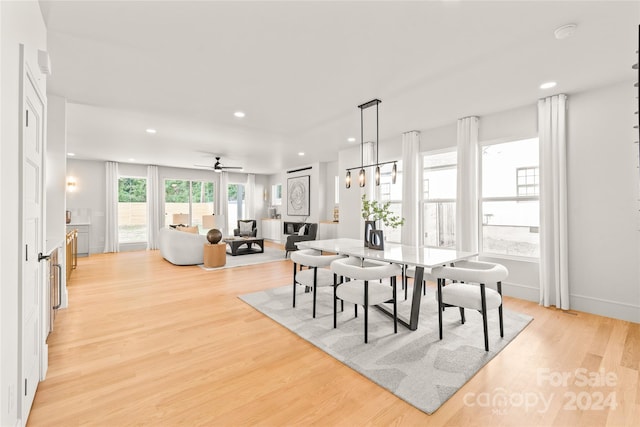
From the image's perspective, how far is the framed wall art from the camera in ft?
28.7

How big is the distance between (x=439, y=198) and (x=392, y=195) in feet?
3.47

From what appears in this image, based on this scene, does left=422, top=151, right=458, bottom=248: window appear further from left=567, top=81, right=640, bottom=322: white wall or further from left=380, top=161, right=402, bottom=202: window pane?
left=567, top=81, right=640, bottom=322: white wall

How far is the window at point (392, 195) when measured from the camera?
562 centimetres

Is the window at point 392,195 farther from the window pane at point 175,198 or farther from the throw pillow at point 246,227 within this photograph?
the window pane at point 175,198

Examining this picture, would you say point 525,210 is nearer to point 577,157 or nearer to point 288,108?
point 577,157

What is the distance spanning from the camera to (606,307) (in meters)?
3.20

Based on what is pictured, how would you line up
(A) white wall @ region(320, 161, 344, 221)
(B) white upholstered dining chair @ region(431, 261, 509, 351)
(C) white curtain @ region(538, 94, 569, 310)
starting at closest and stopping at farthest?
(B) white upholstered dining chair @ region(431, 261, 509, 351) → (C) white curtain @ region(538, 94, 569, 310) → (A) white wall @ region(320, 161, 344, 221)

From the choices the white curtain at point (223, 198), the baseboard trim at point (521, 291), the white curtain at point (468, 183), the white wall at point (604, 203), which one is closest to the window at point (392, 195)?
the white curtain at point (468, 183)

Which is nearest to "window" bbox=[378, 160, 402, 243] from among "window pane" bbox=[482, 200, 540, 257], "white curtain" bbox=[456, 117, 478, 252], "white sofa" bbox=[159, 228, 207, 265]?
"white curtain" bbox=[456, 117, 478, 252]

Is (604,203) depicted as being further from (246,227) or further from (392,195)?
(246,227)

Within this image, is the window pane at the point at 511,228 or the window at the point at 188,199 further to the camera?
the window at the point at 188,199

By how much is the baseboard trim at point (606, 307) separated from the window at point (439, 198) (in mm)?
1646

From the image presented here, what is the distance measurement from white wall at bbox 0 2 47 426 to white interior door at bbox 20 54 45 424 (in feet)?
0.21
